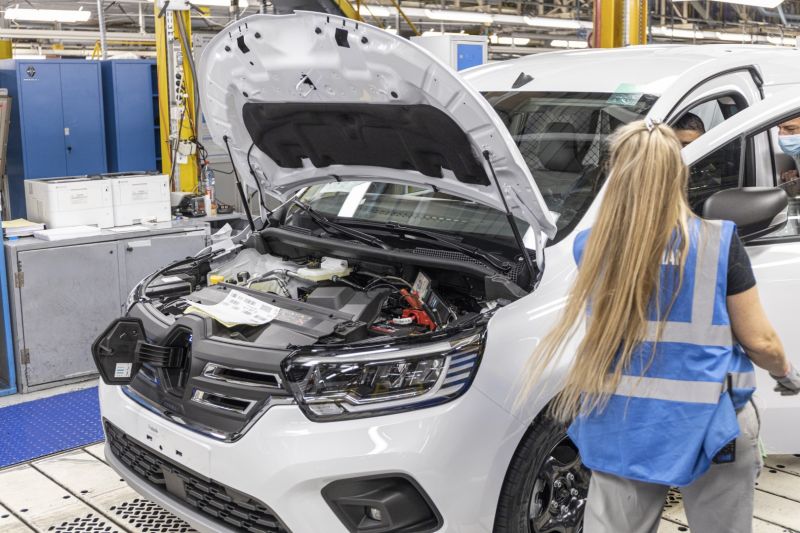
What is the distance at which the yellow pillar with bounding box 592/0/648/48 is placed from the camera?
713 centimetres

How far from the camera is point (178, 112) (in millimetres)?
7312

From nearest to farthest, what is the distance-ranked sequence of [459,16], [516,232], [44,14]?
1. [516,232]
2. [44,14]
3. [459,16]

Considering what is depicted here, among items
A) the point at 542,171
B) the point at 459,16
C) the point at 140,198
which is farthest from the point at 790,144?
the point at 459,16

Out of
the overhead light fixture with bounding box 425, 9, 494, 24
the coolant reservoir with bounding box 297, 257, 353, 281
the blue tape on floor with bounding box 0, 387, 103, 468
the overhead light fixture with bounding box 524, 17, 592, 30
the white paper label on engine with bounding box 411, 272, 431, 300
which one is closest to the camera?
the white paper label on engine with bounding box 411, 272, 431, 300

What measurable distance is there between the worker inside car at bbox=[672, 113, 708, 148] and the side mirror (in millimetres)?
611

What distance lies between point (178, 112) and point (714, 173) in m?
5.12

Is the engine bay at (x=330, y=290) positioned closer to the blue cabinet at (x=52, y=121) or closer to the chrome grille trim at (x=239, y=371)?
the chrome grille trim at (x=239, y=371)

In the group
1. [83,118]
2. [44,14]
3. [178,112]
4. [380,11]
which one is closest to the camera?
[178,112]

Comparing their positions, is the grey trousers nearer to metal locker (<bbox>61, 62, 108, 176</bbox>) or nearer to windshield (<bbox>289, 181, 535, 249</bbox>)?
windshield (<bbox>289, 181, 535, 249</bbox>)

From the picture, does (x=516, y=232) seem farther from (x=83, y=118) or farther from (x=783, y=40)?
(x=783, y=40)

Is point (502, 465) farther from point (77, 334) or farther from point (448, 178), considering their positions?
→ point (77, 334)

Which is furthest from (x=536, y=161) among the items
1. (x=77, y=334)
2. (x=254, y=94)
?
(x=77, y=334)

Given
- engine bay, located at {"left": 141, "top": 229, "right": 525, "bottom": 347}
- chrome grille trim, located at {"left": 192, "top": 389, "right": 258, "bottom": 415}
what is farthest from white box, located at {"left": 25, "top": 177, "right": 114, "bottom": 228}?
chrome grille trim, located at {"left": 192, "top": 389, "right": 258, "bottom": 415}

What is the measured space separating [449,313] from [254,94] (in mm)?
1090
